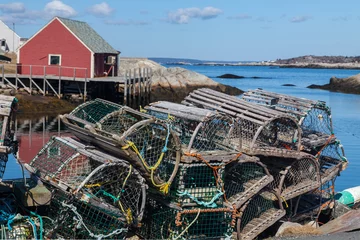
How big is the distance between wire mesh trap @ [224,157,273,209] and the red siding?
71.0 feet

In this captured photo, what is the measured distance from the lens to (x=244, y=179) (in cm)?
750

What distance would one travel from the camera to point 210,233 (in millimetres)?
6930

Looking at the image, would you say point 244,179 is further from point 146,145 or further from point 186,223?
point 146,145

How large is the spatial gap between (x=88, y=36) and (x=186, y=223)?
24250 millimetres

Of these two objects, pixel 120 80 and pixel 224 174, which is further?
pixel 120 80

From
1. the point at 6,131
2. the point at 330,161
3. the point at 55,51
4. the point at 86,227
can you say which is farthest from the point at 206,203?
the point at 55,51

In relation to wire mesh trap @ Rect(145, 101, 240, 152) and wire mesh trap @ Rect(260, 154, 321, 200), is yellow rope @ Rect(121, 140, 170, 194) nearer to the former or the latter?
wire mesh trap @ Rect(145, 101, 240, 152)

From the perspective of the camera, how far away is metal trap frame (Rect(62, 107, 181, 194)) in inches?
239

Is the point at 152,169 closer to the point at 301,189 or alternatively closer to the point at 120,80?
the point at 301,189

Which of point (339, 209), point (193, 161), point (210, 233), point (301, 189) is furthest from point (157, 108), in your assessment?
point (339, 209)

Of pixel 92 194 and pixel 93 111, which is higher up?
pixel 93 111

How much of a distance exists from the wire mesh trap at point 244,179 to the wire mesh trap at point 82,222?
164 cm

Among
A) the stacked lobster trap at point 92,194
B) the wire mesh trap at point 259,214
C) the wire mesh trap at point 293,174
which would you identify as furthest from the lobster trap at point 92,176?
the wire mesh trap at point 293,174

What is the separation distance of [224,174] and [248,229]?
99 centimetres
